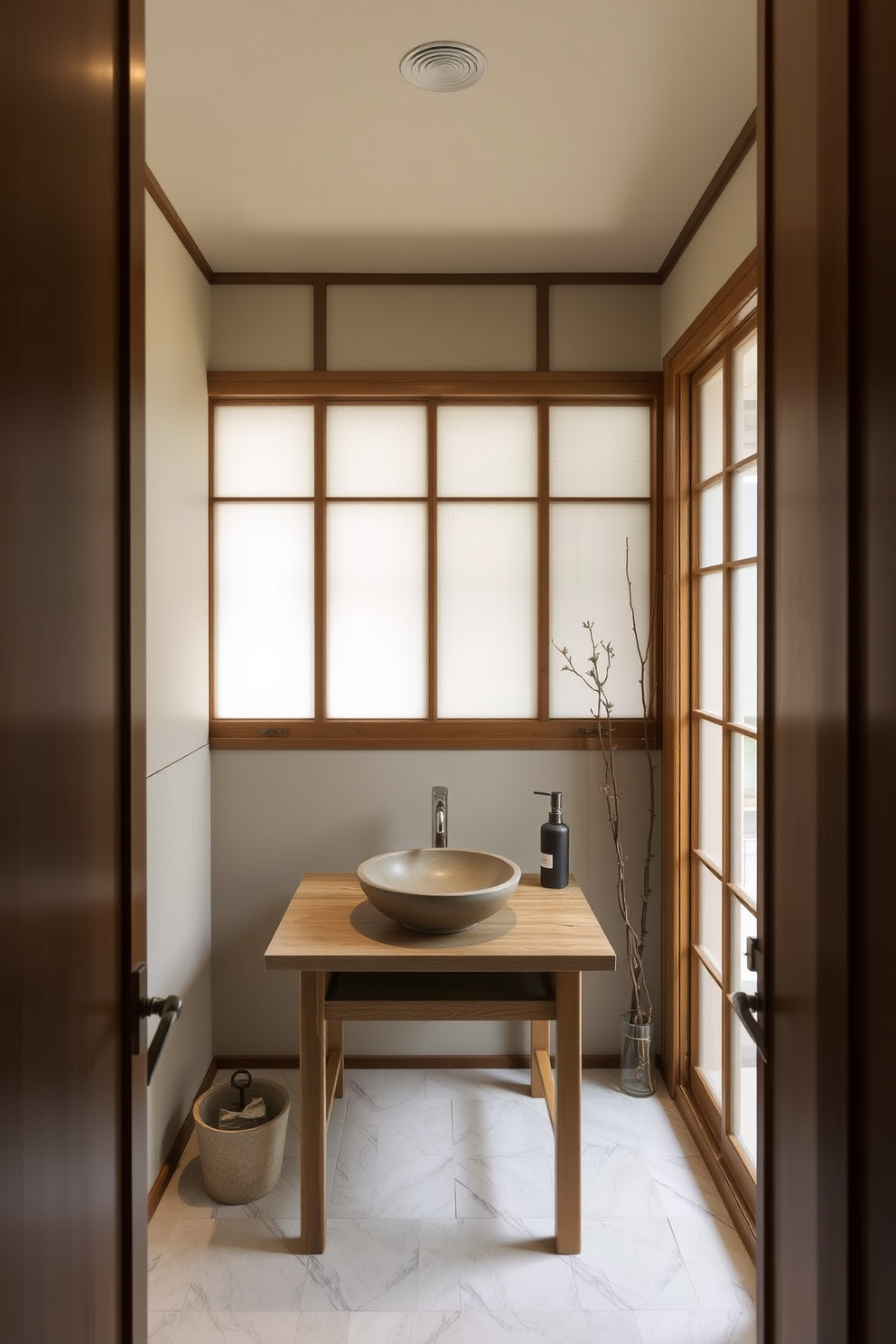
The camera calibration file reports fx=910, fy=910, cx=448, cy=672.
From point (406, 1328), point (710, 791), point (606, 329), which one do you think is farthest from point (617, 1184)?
point (606, 329)

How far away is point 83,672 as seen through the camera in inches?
34.6

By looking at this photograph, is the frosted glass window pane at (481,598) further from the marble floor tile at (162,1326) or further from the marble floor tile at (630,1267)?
the marble floor tile at (162,1326)

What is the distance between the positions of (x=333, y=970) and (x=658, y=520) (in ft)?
5.74

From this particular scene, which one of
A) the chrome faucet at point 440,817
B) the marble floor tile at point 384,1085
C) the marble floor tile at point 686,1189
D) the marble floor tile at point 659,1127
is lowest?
the marble floor tile at point 686,1189

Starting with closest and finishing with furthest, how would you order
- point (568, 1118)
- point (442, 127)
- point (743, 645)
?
point (442, 127), point (568, 1118), point (743, 645)

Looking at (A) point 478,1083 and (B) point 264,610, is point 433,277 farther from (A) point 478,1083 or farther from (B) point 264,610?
(A) point 478,1083

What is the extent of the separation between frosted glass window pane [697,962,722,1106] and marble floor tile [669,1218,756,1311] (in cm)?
37

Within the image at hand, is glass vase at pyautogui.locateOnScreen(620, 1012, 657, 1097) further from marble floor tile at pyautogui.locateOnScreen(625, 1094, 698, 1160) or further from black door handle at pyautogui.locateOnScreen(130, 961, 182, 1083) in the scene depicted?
black door handle at pyautogui.locateOnScreen(130, 961, 182, 1083)

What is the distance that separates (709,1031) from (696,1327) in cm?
85

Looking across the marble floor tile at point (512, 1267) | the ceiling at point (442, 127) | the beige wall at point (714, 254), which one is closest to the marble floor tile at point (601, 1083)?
the marble floor tile at point (512, 1267)

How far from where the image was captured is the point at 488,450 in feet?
9.90

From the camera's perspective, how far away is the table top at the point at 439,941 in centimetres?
215

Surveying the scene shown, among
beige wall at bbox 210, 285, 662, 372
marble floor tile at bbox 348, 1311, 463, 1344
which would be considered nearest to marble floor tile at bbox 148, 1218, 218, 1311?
marble floor tile at bbox 348, 1311, 463, 1344

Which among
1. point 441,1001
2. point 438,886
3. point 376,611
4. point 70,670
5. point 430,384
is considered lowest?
point 441,1001
